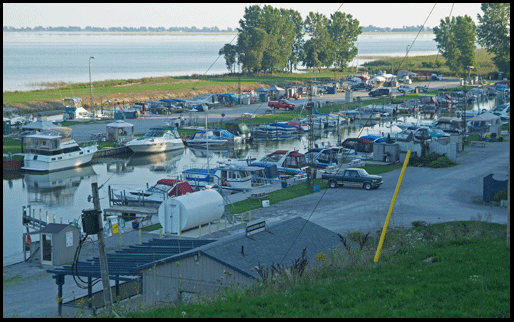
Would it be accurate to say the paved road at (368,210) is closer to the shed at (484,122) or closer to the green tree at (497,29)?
the shed at (484,122)

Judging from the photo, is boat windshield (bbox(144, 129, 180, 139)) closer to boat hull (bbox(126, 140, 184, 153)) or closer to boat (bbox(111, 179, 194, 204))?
boat hull (bbox(126, 140, 184, 153))

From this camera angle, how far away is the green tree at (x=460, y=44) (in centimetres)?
11719

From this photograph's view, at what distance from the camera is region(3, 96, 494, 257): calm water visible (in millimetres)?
33406

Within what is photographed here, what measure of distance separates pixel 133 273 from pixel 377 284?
20.0 ft

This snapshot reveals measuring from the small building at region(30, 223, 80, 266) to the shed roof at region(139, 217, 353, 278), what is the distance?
8.11 m

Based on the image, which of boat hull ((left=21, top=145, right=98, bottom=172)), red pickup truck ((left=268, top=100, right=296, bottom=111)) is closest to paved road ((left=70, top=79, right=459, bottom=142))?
red pickup truck ((left=268, top=100, right=296, bottom=111))

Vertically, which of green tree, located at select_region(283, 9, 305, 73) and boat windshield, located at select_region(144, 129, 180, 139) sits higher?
green tree, located at select_region(283, 9, 305, 73)

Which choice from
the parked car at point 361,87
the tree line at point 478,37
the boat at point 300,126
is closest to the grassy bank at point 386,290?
the boat at point 300,126

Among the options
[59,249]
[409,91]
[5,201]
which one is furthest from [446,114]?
[59,249]

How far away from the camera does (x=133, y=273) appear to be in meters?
15.0

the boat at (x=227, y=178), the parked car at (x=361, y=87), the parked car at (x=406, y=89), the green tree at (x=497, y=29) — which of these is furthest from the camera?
the green tree at (x=497, y=29)

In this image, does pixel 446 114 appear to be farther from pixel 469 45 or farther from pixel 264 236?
pixel 264 236

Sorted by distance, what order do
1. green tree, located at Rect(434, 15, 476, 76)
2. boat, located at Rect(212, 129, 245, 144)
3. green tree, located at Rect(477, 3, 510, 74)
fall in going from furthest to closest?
green tree, located at Rect(434, 15, 476, 76)
green tree, located at Rect(477, 3, 510, 74)
boat, located at Rect(212, 129, 245, 144)

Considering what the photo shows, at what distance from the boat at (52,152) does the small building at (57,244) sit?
24.5 metres
